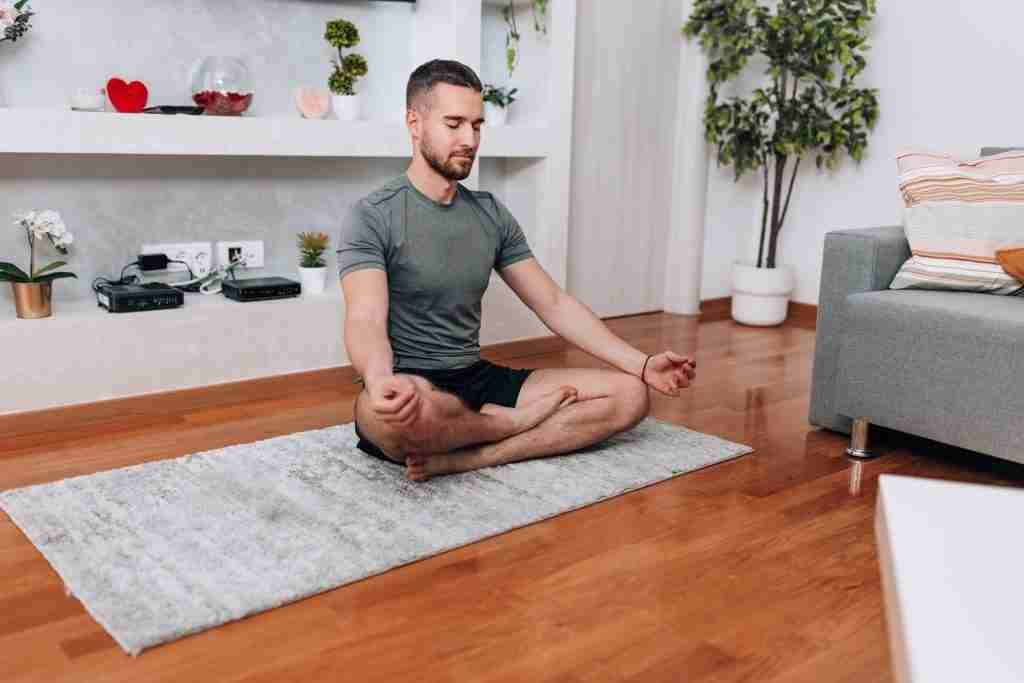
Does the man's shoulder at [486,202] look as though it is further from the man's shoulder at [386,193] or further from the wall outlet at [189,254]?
the wall outlet at [189,254]

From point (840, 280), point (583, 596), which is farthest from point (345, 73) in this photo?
point (583, 596)

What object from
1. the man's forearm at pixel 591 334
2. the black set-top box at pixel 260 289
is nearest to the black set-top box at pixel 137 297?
the black set-top box at pixel 260 289

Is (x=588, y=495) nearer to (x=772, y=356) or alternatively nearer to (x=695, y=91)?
(x=772, y=356)

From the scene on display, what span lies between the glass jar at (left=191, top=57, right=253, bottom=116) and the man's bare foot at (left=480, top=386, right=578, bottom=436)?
1.32 meters

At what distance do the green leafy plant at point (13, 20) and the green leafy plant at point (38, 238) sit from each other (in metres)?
0.48

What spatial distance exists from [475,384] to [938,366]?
1.14 meters

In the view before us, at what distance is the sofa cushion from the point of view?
2.32 m

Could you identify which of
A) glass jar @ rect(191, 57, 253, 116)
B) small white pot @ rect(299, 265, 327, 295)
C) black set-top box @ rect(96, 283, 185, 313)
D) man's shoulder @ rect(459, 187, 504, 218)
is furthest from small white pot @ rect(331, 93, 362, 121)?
man's shoulder @ rect(459, 187, 504, 218)

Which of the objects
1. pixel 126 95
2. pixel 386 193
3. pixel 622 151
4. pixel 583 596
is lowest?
pixel 583 596

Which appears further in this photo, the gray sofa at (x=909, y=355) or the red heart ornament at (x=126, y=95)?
the red heart ornament at (x=126, y=95)

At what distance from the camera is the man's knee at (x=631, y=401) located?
8.27ft

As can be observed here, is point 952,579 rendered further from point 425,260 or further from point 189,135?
point 189,135

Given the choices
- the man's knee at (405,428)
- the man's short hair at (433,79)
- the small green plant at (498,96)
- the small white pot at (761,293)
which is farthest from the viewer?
the small white pot at (761,293)

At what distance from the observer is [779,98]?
4.12 meters
